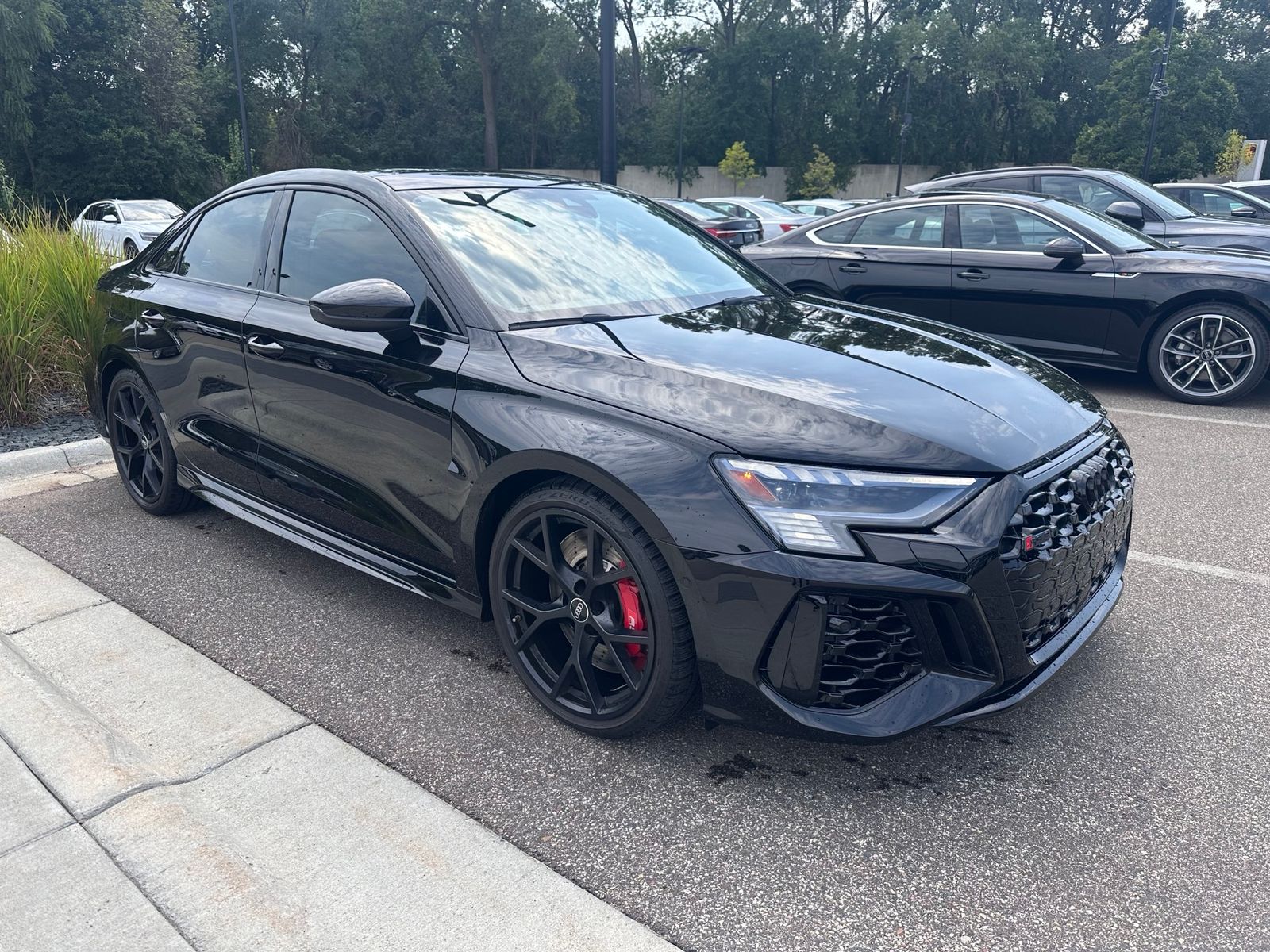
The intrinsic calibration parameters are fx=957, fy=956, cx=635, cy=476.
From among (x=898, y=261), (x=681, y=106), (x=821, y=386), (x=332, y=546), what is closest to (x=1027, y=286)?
(x=898, y=261)

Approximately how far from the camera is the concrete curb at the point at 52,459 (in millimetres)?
5516

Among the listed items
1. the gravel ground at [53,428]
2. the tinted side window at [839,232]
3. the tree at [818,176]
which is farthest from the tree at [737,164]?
the gravel ground at [53,428]

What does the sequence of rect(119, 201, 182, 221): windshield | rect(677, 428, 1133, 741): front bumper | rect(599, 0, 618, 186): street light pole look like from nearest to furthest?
rect(677, 428, 1133, 741): front bumper
rect(599, 0, 618, 186): street light pole
rect(119, 201, 182, 221): windshield

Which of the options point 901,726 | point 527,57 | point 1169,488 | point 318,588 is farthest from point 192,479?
point 527,57

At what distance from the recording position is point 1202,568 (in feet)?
13.0

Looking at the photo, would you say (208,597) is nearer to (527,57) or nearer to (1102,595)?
(1102,595)

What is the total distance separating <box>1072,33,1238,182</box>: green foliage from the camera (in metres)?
43.4

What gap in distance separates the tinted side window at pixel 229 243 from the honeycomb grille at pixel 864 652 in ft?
9.07

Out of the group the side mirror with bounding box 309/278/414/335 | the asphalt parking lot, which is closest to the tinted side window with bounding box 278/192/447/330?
the side mirror with bounding box 309/278/414/335

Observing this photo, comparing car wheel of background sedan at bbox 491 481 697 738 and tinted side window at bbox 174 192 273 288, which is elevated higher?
tinted side window at bbox 174 192 273 288

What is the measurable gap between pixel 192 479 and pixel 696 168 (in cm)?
5778

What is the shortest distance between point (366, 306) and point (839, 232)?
6210 millimetres

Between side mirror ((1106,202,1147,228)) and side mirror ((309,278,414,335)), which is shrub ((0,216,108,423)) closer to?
side mirror ((309,278,414,335))

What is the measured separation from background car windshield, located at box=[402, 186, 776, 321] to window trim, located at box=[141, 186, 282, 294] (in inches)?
32.6
